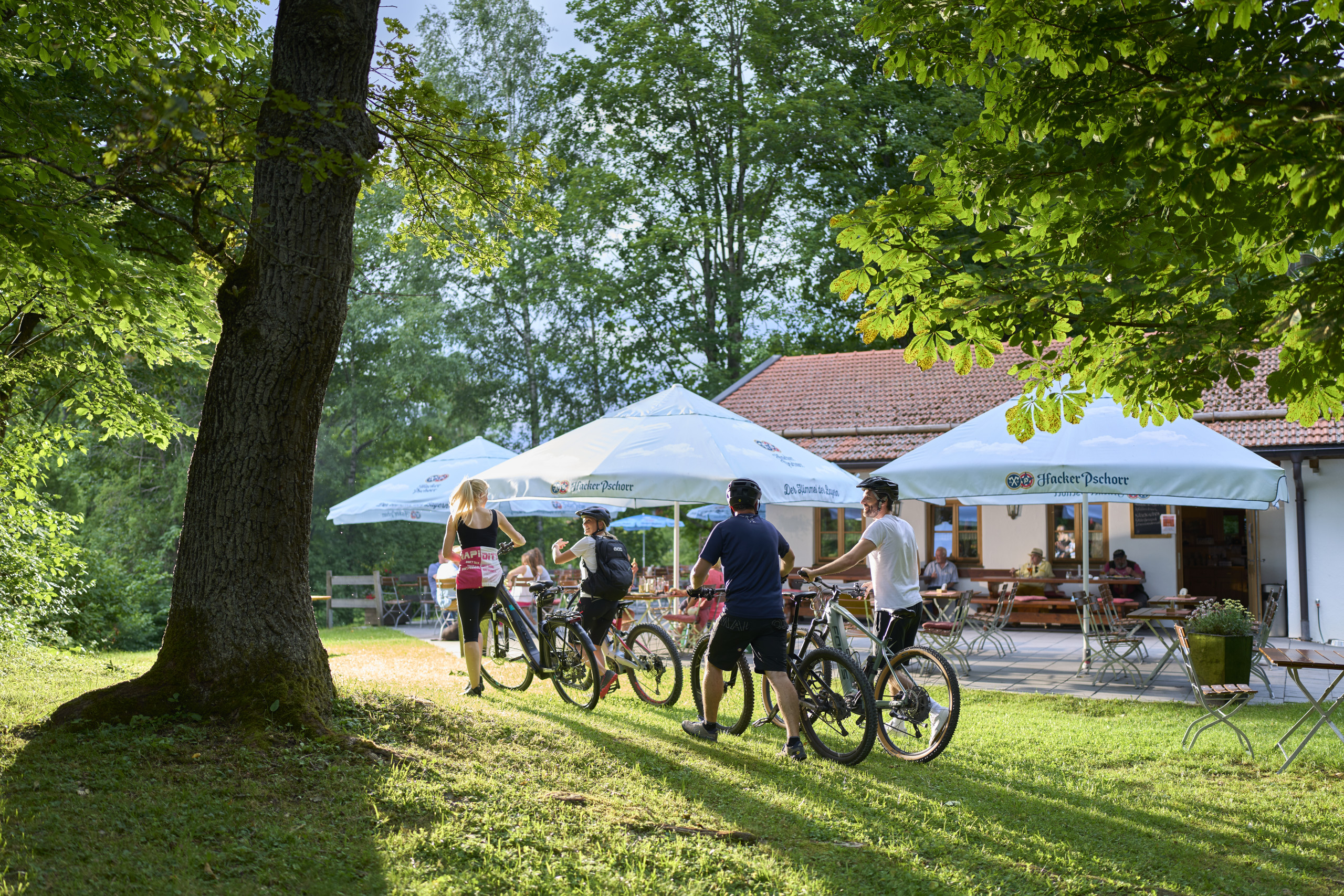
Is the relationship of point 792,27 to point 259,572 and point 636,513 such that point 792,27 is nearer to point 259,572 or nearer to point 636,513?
point 636,513

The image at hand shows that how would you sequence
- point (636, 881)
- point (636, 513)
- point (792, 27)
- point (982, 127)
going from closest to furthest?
point (636, 881), point (982, 127), point (636, 513), point (792, 27)

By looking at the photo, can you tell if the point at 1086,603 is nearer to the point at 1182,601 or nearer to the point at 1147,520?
the point at 1182,601

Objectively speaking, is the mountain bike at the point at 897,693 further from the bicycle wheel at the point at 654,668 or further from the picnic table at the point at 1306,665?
the picnic table at the point at 1306,665

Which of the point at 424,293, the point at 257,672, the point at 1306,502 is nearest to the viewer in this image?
the point at 257,672

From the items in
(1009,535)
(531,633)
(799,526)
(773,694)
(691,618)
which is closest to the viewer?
(773,694)

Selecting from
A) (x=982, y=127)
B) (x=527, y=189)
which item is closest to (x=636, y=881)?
(x=982, y=127)

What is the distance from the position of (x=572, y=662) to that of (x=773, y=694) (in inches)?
74.0

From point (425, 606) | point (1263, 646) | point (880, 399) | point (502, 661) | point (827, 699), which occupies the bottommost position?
point (425, 606)

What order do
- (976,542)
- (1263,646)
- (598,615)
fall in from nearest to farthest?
1. (598,615)
2. (1263,646)
3. (976,542)

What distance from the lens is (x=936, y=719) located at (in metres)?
6.46

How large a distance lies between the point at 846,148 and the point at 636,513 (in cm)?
1079

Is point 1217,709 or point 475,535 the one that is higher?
point 475,535

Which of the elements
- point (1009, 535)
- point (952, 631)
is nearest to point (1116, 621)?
point (952, 631)

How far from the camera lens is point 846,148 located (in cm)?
2652
